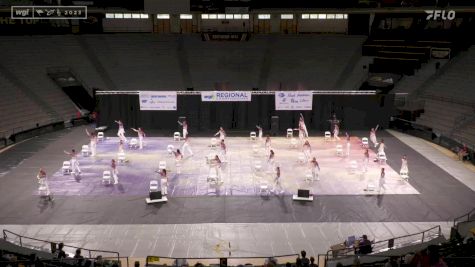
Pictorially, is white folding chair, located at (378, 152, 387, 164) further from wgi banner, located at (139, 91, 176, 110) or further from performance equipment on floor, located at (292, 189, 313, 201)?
wgi banner, located at (139, 91, 176, 110)

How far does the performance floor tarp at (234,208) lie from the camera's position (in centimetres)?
1923

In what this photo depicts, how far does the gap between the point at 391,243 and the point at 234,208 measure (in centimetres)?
688

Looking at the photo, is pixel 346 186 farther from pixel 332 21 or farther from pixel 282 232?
pixel 332 21

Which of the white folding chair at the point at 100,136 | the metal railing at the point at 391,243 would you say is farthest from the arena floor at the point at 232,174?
the metal railing at the point at 391,243

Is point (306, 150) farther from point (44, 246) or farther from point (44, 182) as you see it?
point (44, 246)

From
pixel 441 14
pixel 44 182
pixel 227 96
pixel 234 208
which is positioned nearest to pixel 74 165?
pixel 44 182

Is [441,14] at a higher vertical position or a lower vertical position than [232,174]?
higher

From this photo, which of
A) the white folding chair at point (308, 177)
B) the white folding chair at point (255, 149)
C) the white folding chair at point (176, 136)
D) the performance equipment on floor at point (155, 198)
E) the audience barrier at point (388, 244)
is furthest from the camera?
the white folding chair at point (176, 136)

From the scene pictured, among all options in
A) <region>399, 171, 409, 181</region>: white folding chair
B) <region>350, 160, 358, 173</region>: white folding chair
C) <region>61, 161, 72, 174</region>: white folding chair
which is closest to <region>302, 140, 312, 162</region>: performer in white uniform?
<region>350, 160, 358, 173</region>: white folding chair

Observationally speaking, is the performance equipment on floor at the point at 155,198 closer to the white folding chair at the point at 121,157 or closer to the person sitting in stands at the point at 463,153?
the white folding chair at the point at 121,157

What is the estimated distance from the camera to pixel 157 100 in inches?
1423
